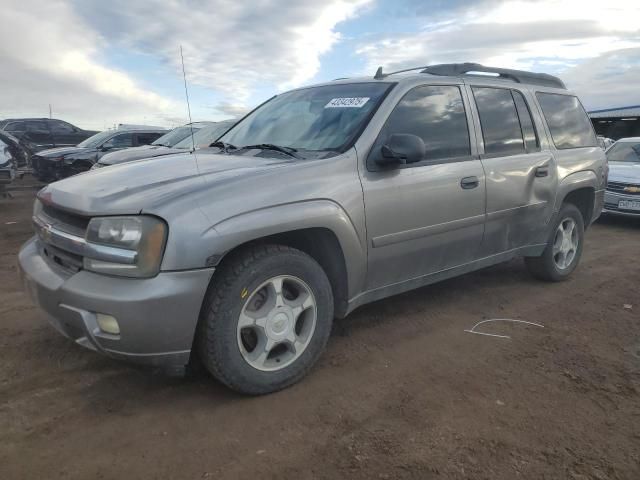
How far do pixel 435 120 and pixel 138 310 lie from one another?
2.48 m

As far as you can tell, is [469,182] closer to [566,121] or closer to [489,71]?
[489,71]

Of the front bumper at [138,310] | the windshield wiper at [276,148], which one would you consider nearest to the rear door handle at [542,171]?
the windshield wiper at [276,148]

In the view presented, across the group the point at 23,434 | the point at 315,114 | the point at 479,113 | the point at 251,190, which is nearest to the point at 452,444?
the point at 251,190

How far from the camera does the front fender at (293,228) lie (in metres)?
2.59

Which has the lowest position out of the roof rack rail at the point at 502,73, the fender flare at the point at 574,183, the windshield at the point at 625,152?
the windshield at the point at 625,152

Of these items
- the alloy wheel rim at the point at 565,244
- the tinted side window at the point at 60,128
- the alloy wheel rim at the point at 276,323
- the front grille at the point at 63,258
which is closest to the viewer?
the front grille at the point at 63,258

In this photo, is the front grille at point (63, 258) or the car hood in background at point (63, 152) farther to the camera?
the car hood in background at point (63, 152)

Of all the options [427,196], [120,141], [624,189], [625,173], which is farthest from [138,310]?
[120,141]

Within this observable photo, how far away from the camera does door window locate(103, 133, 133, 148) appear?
42.0 feet

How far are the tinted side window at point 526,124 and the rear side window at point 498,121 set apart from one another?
0.20ft

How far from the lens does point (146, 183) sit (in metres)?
2.89

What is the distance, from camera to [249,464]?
2334 millimetres

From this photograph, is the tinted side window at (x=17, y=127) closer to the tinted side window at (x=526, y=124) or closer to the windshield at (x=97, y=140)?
the windshield at (x=97, y=140)

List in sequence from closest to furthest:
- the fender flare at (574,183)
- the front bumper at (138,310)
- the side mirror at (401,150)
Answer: the front bumper at (138,310), the side mirror at (401,150), the fender flare at (574,183)
